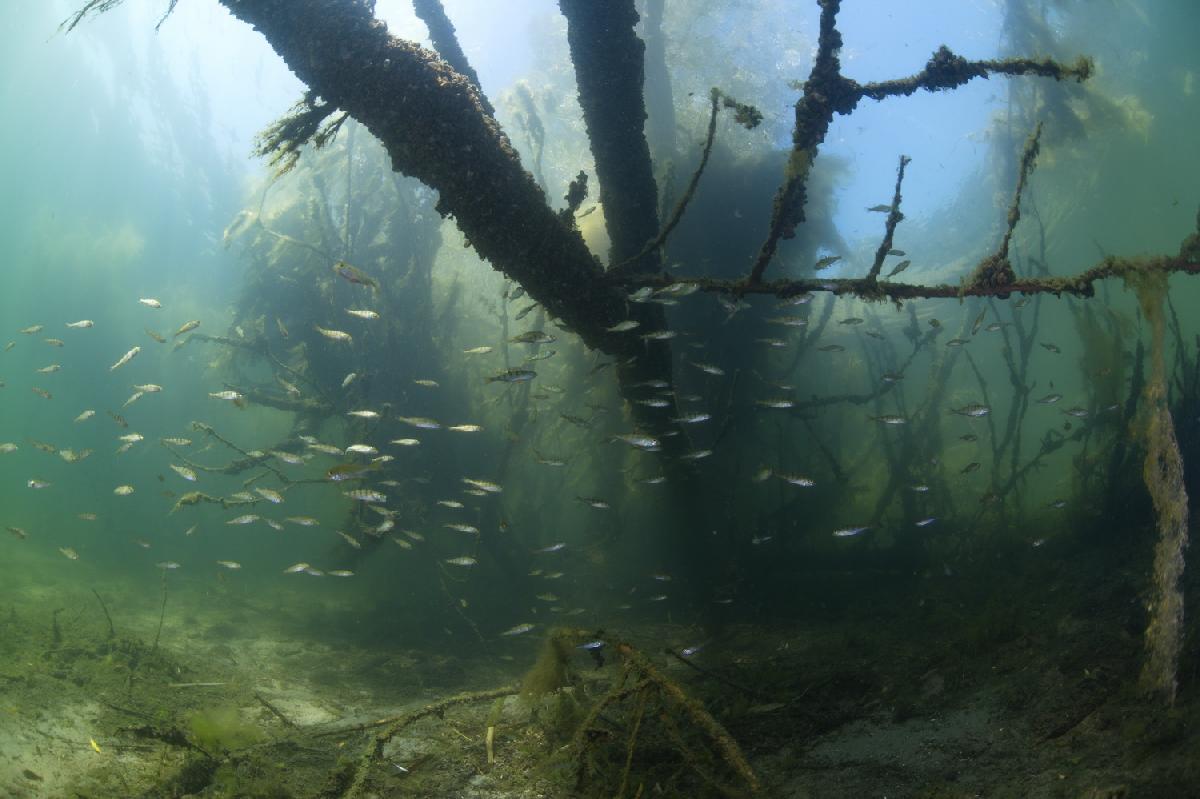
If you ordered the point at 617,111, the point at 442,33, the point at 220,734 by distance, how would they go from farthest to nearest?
the point at 442,33
the point at 617,111
the point at 220,734

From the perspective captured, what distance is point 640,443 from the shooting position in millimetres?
7246

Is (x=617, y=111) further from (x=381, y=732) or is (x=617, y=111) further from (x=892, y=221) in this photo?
(x=381, y=732)

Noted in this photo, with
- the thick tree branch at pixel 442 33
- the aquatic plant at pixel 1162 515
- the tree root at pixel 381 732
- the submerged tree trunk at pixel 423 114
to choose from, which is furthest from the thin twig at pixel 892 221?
the thick tree branch at pixel 442 33

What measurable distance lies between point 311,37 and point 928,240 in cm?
4257

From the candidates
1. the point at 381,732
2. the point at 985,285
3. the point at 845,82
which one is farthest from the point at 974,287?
the point at 381,732

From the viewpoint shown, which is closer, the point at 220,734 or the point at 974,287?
the point at 974,287

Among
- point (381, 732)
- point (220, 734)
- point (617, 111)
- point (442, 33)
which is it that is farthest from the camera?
point (442, 33)

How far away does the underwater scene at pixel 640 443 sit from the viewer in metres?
4.06

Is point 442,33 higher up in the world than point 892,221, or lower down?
higher up

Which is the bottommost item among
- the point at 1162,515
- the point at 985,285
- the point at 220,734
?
the point at 1162,515

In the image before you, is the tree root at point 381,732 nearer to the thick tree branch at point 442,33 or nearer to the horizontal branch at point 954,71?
the horizontal branch at point 954,71

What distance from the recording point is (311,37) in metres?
4.33

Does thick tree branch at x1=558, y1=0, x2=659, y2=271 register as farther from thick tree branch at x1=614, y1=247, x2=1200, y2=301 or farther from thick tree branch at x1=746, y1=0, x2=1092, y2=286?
thick tree branch at x1=746, y1=0, x2=1092, y2=286

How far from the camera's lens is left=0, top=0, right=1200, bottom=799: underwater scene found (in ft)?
13.3
